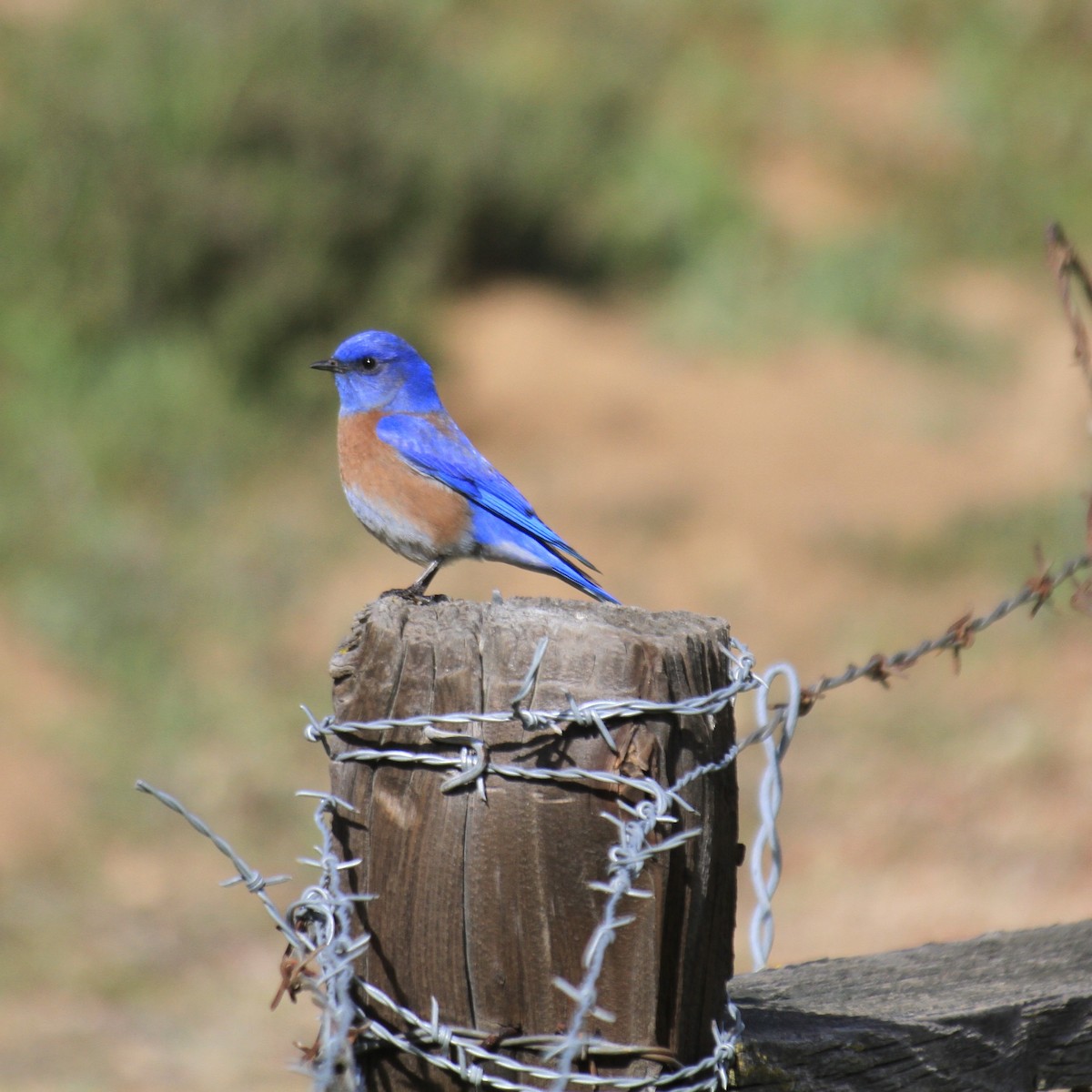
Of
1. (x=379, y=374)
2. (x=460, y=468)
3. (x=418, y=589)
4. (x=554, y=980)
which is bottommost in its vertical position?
(x=554, y=980)

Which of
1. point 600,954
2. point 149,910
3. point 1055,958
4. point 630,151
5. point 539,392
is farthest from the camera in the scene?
point 630,151

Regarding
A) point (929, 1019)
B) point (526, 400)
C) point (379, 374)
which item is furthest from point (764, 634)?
point (929, 1019)

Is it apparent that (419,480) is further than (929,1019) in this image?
Yes

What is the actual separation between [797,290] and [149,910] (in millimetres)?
8593

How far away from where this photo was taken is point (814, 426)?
37.7 ft

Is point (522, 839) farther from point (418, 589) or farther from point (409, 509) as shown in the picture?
point (409, 509)

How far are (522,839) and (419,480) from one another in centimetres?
257

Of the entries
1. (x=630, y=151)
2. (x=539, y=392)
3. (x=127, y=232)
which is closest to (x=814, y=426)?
(x=539, y=392)

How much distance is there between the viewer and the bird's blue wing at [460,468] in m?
4.29

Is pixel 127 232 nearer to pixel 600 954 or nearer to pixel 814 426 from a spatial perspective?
pixel 814 426

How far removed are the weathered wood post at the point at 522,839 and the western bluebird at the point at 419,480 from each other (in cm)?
213

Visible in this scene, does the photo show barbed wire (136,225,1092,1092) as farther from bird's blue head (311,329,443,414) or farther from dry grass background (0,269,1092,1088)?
dry grass background (0,269,1092,1088)

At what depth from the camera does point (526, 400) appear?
39.7 ft

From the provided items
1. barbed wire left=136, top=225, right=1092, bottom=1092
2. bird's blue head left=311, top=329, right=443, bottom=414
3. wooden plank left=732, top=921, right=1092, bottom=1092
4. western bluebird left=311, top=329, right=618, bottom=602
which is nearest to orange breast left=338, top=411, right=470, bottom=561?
western bluebird left=311, top=329, right=618, bottom=602
